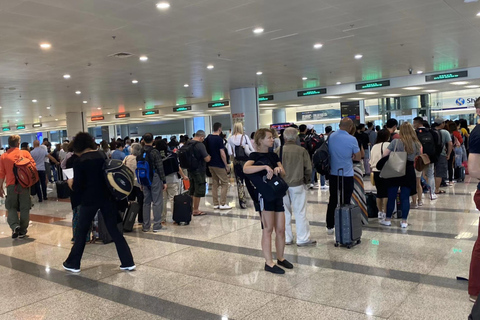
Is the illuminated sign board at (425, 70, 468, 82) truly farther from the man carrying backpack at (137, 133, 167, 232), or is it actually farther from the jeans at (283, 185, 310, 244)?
the man carrying backpack at (137, 133, 167, 232)

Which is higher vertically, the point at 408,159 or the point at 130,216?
the point at 408,159

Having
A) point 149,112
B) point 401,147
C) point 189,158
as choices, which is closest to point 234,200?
point 189,158

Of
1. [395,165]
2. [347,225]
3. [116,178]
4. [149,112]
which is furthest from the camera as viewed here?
[149,112]

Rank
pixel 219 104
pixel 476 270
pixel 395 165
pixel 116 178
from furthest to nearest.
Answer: pixel 219 104, pixel 395 165, pixel 116 178, pixel 476 270

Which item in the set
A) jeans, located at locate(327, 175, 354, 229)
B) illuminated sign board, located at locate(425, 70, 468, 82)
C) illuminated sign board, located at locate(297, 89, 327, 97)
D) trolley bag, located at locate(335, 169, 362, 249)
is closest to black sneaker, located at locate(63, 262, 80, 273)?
trolley bag, located at locate(335, 169, 362, 249)

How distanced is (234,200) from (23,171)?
4.71m

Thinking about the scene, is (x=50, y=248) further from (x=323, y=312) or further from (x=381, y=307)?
(x=381, y=307)

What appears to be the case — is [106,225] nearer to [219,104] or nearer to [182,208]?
[182,208]

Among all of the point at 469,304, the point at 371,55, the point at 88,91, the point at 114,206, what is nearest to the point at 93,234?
the point at 114,206

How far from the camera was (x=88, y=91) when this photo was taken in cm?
1775

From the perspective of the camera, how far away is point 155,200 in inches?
261

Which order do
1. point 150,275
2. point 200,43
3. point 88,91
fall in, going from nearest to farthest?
point 150,275 → point 200,43 → point 88,91

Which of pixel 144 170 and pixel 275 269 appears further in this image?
pixel 144 170

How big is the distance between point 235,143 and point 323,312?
515cm
